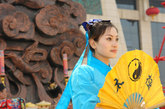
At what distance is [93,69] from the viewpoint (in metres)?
1.65

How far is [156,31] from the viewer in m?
12.1

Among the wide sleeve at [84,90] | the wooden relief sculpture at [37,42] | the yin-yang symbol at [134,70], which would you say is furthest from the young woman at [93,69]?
the wooden relief sculpture at [37,42]

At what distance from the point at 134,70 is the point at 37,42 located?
4.29 meters

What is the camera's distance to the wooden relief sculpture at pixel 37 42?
5.35m

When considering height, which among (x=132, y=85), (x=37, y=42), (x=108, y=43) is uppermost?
(x=108, y=43)

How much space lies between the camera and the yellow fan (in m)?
1.48

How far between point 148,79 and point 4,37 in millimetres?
4018

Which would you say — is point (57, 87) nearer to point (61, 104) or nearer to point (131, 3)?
point (61, 104)

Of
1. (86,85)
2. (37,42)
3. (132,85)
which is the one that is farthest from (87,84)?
(37,42)

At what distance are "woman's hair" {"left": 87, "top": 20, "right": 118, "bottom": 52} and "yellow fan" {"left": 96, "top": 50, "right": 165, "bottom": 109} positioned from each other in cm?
22

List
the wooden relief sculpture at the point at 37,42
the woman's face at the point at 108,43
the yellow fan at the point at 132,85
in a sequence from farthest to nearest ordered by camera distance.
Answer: the wooden relief sculpture at the point at 37,42
the woman's face at the point at 108,43
the yellow fan at the point at 132,85

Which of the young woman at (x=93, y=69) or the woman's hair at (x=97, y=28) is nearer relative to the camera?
the young woman at (x=93, y=69)

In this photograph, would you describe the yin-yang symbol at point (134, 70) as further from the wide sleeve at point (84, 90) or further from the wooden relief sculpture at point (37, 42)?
the wooden relief sculpture at point (37, 42)

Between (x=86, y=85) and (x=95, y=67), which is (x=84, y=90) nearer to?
(x=86, y=85)
